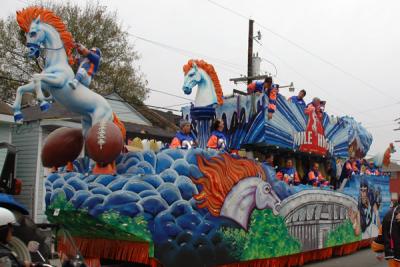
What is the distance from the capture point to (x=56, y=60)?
7516 mm

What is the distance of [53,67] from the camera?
746 cm

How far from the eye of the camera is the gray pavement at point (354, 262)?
37.8 feet

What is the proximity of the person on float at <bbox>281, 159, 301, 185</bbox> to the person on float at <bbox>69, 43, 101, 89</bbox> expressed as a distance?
5114 mm

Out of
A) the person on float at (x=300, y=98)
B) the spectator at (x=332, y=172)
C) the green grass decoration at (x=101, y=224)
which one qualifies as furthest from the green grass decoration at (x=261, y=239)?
the spectator at (x=332, y=172)

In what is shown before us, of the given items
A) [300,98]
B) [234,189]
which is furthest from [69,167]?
[300,98]

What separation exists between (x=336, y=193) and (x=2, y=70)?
63.2 feet

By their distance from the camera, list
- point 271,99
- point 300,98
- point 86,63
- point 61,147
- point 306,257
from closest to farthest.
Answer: point 86,63, point 61,147, point 271,99, point 306,257, point 300,98

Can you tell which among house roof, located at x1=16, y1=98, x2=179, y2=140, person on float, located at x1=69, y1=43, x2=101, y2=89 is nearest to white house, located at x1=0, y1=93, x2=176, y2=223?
house roof, located at x1=16, y1=98, x2=179, y2=140

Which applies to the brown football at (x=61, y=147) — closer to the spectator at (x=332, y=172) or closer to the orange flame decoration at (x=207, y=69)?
the orange flame decoration at (x=207, y=69)

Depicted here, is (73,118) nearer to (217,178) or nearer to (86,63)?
(86,63)

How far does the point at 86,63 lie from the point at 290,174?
5.69 metres

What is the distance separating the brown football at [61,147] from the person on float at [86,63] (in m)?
0.87

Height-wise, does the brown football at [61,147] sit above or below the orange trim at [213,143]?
below

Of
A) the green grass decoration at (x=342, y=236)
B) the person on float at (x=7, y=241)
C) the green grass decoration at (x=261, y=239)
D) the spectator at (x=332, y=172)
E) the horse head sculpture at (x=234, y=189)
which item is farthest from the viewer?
the spectator at (x=332, y=172)
